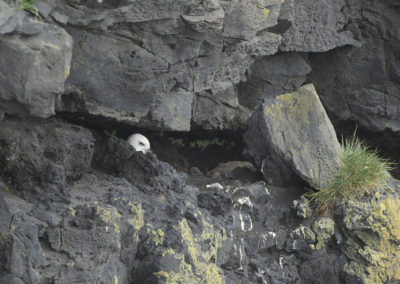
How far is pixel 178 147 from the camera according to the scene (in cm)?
973

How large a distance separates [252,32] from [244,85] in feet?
7.07

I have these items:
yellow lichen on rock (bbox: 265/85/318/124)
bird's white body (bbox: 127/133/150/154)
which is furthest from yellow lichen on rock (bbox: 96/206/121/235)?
yellow lichen on rock (bbox: 265/85/318/124)

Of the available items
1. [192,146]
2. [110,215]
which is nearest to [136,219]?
[110,215]

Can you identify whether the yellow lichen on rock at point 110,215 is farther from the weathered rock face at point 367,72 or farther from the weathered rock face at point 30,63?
the weathered rock face at point 367,72

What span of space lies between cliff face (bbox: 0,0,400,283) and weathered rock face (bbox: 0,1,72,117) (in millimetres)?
Result: 11

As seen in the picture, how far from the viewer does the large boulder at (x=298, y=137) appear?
8.05 metres

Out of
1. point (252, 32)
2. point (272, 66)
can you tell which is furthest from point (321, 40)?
point (252, 32)

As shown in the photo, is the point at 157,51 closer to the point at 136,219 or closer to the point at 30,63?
the point at 136,219

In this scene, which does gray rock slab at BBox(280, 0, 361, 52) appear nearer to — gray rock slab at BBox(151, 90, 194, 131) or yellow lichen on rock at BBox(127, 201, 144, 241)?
gray rock slab at BBox(151, 90, 194, 131)

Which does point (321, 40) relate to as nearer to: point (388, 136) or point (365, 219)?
point (388, 136)

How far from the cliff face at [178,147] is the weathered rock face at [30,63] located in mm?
11

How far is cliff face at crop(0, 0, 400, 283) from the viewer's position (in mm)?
5355

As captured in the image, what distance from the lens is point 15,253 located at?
5086 millimetres

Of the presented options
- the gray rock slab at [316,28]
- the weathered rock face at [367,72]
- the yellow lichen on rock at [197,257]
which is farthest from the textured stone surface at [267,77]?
the yellow lichen on rock at [197,257]
